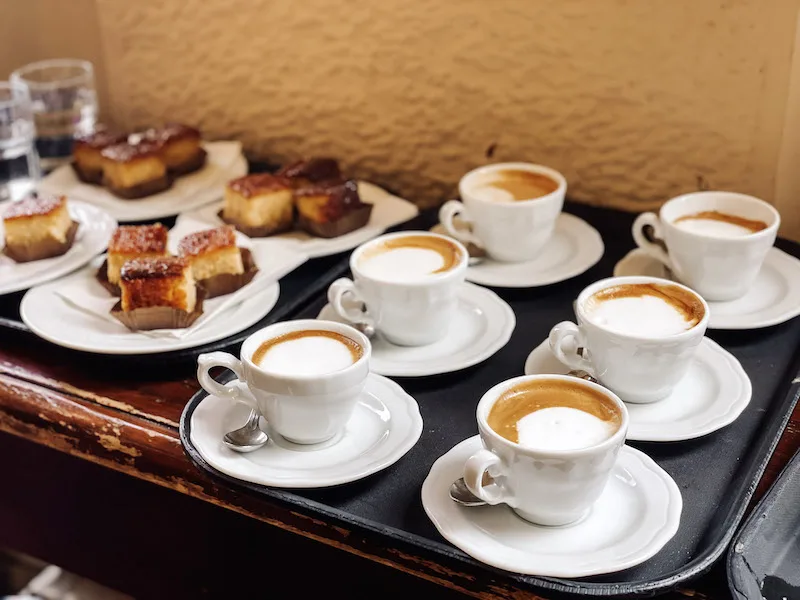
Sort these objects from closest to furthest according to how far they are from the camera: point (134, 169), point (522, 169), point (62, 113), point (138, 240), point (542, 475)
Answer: point (542, 475)
point (138, 240)
point (522, 169)
point (134, 169)
point (62, 113)

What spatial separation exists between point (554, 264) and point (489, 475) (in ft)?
1.67

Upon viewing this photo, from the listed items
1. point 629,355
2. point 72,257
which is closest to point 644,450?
point 629,355

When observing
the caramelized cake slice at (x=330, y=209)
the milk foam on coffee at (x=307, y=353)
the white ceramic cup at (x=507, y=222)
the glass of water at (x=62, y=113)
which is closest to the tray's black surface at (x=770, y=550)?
the milk foam on coffee at (x=307, y=353)

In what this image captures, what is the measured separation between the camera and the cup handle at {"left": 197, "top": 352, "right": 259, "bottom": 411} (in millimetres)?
882

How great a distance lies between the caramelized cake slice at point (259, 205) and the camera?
51.8 inches

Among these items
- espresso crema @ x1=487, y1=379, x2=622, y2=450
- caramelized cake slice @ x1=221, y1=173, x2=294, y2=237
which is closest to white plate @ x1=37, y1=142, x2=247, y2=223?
caramelized cake slice @ x1=221, y1=173, x2=294, y2=237

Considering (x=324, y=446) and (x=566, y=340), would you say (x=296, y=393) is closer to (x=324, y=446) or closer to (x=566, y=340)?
→ (x=324, y=446)

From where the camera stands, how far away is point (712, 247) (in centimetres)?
106

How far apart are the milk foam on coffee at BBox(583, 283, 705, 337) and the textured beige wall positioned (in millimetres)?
379

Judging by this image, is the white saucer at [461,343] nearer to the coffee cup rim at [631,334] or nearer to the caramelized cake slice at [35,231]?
the coffee cup rim at [631,334]

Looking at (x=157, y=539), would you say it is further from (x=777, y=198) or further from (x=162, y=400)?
(x=777, y=198)

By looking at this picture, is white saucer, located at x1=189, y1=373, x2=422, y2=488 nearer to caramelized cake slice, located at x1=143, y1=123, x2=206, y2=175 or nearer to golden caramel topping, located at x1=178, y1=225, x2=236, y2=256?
golden caramel topping, located at x1=178, y1=225, x2=236, y2=256

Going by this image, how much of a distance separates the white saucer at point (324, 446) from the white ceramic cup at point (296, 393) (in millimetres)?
16

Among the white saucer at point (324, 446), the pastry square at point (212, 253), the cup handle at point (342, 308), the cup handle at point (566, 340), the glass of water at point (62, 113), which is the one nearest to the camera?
the white saucer at point (324, 446)
